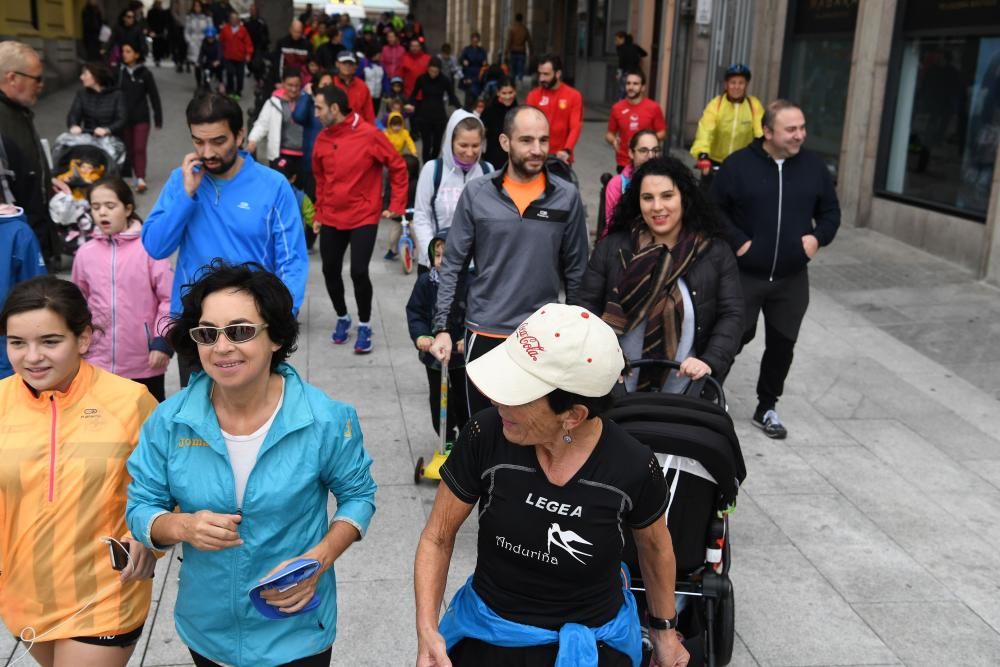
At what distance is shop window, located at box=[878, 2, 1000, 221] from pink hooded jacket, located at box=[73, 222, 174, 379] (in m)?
8.92

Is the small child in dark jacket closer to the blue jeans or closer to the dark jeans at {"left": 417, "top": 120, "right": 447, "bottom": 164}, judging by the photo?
the dark jeans at {"left": 417, "top": 120, "right": 447, "bottom": 164}

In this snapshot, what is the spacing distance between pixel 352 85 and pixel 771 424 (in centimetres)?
915

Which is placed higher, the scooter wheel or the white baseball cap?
the white baseball cap

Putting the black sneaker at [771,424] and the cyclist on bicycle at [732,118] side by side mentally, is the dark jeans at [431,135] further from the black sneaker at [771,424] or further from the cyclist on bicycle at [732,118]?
the black sneaker at [771,424]

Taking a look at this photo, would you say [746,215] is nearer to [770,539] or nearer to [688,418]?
[770,539]

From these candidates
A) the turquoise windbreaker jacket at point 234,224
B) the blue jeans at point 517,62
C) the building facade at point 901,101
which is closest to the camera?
the turquoise windbreaker jacket at point 234,224

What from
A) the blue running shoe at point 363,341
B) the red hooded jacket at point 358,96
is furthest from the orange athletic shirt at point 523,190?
the red hooded jacket at point 358,96

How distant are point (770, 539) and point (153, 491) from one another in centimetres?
366

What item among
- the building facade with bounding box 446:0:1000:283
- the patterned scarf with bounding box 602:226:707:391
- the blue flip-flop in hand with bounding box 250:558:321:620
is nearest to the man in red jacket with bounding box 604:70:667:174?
the building facade with bounding box 446:0:1000:283

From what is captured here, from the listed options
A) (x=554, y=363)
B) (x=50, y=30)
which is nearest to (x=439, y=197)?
(x=554, y=363)

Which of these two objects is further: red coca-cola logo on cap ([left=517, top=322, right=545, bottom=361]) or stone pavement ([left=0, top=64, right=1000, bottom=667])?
stone pavement ([left=0, top=64, right=1000, bottom=667])

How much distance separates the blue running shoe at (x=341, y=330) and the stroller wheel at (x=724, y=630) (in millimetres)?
5303

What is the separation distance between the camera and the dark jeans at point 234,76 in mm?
24125

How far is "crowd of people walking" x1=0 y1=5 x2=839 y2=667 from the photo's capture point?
2666 millimetres
